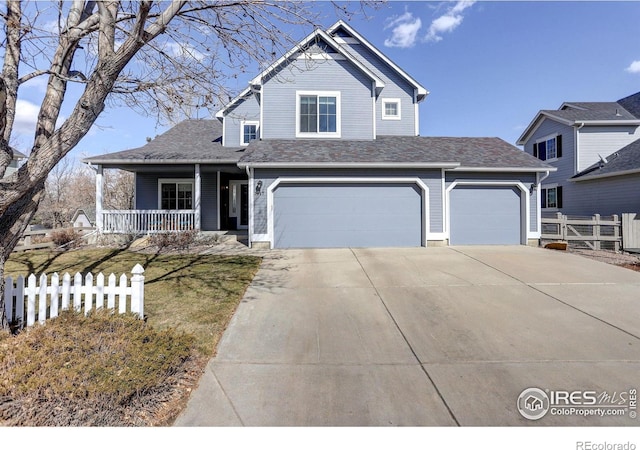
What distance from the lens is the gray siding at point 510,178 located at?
37.1 ft

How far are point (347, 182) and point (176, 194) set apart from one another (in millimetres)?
9237

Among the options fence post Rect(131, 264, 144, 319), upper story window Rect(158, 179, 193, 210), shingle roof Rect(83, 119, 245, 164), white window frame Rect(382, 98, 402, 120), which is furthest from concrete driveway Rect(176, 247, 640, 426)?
upper story window Rect(158, 179, 193, 210)

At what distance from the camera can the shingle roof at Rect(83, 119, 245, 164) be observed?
12.5m

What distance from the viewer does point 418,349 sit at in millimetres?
3793

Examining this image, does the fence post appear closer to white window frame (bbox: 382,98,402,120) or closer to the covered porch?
the covered porch

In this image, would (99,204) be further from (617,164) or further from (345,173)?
(617,164)

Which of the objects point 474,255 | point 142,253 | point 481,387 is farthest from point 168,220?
point 481,387

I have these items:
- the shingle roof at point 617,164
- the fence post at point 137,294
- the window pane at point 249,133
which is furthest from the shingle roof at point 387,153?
the fence post at point 137,294

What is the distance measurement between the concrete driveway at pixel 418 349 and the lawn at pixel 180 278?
32 centimetres

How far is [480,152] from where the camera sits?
41.3 feet

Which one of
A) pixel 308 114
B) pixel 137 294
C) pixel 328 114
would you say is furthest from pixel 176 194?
pixel 137 294

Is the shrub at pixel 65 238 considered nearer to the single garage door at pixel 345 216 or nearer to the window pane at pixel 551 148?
the single garage door at pixel 345 216

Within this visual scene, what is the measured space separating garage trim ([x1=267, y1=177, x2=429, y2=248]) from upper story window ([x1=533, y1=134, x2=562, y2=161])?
1443 cm
